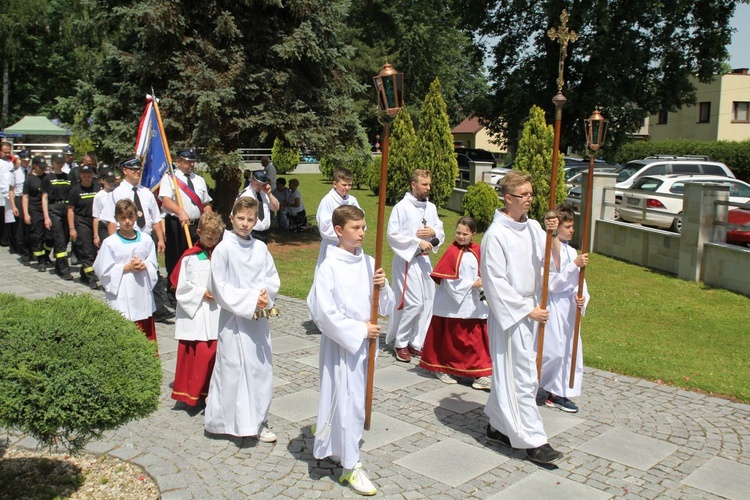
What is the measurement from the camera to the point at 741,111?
44469 millimetres

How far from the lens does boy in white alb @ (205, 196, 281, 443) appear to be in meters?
5.41

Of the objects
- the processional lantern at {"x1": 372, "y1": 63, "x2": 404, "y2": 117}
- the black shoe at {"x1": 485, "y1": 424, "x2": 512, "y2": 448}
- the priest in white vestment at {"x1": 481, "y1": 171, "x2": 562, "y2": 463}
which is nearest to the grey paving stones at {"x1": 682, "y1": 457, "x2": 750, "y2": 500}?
the priest in white vestment at {"x1": 481, "y1": 171, "x2": 562, "y2": 463}

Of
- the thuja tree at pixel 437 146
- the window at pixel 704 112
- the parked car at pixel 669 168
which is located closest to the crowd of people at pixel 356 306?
the thuja tree at pixel 437 146

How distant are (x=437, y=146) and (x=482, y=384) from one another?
53.0ft

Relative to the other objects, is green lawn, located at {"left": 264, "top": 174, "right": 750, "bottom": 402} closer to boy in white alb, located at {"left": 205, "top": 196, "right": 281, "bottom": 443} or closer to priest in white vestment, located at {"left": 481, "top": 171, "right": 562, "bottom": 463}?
priest in white vestment, located at {"left": 481, "top": 171, "right": 562, "bottom": 463}

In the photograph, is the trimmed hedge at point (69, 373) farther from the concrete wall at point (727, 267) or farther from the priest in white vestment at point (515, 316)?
the concrete wall at point (727, 267)

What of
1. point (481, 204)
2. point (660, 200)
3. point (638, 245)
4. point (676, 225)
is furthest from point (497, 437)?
point (481, 204)

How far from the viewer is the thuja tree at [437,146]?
2223 cm

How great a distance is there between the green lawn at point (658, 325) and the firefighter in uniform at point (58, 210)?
3816 mm

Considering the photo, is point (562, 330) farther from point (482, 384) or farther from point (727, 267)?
point (727, 267)

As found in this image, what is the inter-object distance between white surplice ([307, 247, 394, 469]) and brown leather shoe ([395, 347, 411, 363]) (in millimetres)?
3073

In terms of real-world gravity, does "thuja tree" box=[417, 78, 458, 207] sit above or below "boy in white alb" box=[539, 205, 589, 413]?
above

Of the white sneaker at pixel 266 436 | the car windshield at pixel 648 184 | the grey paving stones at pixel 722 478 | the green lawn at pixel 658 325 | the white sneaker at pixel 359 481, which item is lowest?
the green lawn at pixel 658 325

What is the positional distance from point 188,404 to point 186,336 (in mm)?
624
